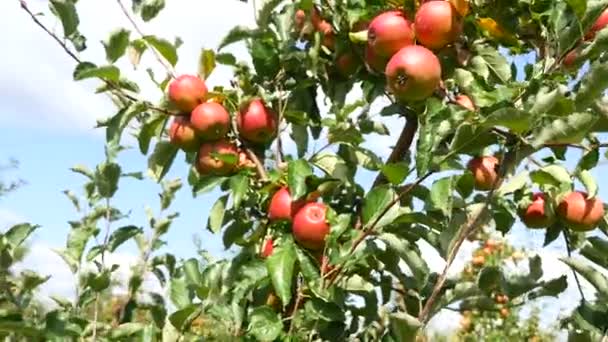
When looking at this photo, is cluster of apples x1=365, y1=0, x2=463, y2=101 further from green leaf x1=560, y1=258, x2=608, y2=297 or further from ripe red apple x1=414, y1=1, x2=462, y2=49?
green leaf x1=560, y1=258, x2=608, y2=297

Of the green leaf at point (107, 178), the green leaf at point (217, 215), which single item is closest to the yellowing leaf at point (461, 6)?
the green leaf at point (217, 215)

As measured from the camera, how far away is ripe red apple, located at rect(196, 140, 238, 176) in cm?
182

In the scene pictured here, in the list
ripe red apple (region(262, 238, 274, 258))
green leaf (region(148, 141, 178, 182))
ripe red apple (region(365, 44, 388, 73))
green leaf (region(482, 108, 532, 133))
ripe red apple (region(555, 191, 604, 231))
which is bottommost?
ripe red apple (region(555, 191, 604, 231))

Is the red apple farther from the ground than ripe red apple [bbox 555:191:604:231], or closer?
farther from the ground

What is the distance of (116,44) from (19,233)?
1.79ft

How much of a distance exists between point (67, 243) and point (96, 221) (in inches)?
7.6

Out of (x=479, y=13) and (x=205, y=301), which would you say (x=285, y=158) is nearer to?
(x=205, y=301)

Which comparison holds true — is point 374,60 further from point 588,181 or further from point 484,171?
point 588,181

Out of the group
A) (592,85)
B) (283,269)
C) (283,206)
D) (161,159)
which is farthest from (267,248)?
(592,85)

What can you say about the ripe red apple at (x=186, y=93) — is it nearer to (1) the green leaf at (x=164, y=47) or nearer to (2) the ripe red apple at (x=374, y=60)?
(1) the green leaf at (x=164, y=47)

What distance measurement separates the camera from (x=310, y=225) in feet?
5.39

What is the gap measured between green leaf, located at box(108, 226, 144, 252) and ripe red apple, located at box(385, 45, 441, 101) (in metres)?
0.79

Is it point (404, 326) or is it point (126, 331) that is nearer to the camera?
point (404, 326)

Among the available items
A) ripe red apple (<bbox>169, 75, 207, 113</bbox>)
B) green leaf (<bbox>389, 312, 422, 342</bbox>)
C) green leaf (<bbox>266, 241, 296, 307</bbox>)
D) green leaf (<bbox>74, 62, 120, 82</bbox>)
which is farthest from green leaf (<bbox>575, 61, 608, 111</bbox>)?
green leaf (<bbox>74, 62, 120, 82</bbox>)
